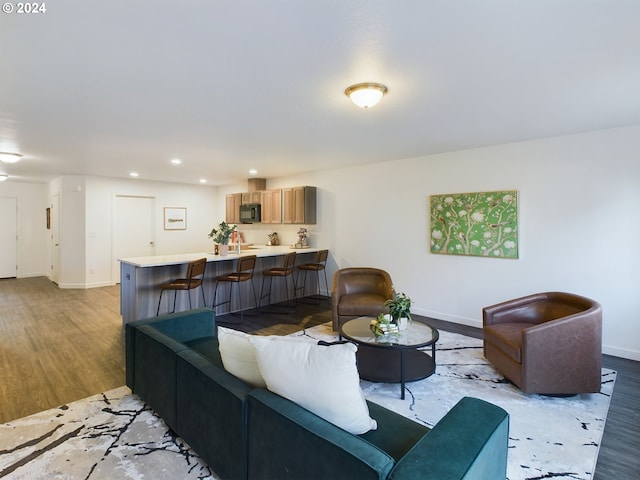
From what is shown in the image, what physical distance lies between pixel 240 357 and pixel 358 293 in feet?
10.4

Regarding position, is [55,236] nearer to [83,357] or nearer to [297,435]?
[83,357]

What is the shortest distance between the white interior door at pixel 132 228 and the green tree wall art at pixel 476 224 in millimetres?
6771

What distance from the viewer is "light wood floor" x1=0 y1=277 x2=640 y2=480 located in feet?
8.11

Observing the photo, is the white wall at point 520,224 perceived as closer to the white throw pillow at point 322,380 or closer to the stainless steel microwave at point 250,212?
the stainless steel microwave at point 250,212

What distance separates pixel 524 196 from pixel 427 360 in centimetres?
250

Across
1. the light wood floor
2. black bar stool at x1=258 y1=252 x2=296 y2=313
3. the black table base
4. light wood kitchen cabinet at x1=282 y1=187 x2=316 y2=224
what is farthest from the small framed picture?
the black table base

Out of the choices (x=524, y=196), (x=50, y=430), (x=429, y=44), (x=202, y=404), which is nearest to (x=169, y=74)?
(x=429, y=44)

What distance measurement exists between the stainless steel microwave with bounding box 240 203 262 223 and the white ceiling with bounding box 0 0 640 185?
3196mm

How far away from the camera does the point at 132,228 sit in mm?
8242

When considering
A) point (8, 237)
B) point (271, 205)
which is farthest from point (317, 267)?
point (8, 237)

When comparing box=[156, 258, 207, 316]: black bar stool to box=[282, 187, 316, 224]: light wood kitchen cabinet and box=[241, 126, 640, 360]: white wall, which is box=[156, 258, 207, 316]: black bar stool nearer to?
box=[282, 187, 316, 224]: light wood kitchen cabinet

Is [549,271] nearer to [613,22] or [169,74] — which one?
[613,22]

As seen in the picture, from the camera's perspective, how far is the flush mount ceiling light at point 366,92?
8.61ft

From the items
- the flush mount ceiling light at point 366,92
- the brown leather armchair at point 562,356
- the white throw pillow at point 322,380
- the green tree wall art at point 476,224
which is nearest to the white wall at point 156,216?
the green tree wall art at point 476,224
